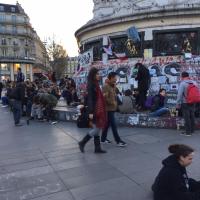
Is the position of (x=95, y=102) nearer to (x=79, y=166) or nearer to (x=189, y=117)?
(x=79, y=166)

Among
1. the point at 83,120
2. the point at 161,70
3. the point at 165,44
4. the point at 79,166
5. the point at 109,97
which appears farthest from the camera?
the point at 165,44

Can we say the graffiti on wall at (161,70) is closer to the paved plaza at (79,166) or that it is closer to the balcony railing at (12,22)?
the paved plaza at (79,166)

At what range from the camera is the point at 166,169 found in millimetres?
4059

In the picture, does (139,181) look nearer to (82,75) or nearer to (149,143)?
(149,143)

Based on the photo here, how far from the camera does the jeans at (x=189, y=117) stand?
30.1ft

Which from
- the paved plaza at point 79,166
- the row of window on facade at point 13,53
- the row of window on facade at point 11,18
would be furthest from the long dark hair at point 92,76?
the row of window on facade at point 11,18

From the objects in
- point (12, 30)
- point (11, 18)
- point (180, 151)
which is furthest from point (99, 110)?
point (11, 18)

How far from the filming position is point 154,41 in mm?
17188

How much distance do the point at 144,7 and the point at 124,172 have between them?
44.5 ft

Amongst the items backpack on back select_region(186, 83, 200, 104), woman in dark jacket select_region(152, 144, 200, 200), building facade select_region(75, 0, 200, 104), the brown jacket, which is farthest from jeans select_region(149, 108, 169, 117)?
woman in dark jacket select_region(152, 144, 200, 200)

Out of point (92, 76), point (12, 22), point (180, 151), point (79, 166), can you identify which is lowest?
point (79, 166)

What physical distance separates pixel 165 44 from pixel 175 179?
45.2 ft

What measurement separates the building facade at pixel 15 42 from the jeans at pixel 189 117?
295ft

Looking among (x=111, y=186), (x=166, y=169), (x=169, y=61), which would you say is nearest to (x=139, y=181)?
(x=111, y=186)
